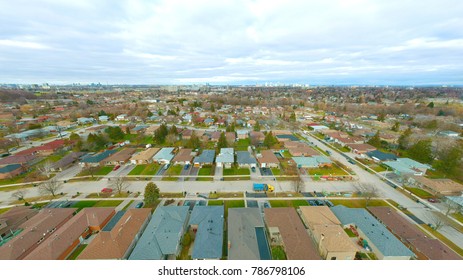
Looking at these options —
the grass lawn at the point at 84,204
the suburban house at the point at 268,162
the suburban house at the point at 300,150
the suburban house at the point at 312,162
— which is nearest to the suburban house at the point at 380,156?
A: the suburban house at the point at 312,162

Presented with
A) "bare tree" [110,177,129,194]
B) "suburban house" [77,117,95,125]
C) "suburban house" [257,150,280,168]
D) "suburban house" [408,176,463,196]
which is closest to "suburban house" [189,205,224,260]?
"bare tree" [110,177,129,194]

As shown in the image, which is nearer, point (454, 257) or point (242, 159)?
point (454, 257)

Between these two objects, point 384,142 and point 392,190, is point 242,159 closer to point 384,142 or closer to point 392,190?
point 392,190

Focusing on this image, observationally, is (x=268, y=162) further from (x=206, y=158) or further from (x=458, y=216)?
(x=458, y=216)

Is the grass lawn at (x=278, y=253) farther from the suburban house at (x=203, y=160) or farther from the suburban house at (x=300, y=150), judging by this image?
the suburban house at (x=300, y=150)

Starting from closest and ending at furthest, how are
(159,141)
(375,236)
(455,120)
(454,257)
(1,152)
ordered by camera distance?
(454,257) → (375,236) → (1,152) → (159,141) → (455,120)

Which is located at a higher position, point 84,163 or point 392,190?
point 84,163

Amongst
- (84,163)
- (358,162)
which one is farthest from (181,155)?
(358,162)
